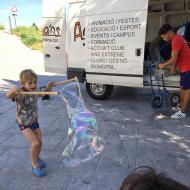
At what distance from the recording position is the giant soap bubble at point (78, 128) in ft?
14.8

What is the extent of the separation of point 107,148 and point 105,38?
118 inches

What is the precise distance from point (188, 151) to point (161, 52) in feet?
11.1

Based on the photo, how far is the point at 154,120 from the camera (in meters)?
7.08

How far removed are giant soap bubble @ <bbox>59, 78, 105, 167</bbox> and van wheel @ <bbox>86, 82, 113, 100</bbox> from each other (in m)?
3.52

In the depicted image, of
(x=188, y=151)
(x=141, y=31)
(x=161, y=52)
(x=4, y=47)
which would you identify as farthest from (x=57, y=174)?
(x=4, y=47)

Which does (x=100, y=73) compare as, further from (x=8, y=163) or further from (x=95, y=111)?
(x=8, y=163)

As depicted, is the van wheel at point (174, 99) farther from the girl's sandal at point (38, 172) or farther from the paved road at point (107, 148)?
the girl's sandal at point (38, 172)

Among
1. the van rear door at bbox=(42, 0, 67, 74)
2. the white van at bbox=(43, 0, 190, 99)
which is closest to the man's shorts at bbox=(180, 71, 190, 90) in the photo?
the white van at bbox=(43, 0, 190, 99)

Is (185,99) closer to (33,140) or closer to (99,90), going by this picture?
(99,90)

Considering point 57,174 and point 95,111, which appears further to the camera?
point 95,111

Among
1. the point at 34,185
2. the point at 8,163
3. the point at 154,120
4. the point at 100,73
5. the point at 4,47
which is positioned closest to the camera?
the point at 34,185

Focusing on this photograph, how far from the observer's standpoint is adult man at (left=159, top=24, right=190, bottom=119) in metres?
7.04

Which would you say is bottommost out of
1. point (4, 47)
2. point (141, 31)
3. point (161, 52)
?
point (4, 47)

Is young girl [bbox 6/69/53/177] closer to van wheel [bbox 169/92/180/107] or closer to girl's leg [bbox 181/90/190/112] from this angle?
girl's leg [bbox 181/90/190/112]
